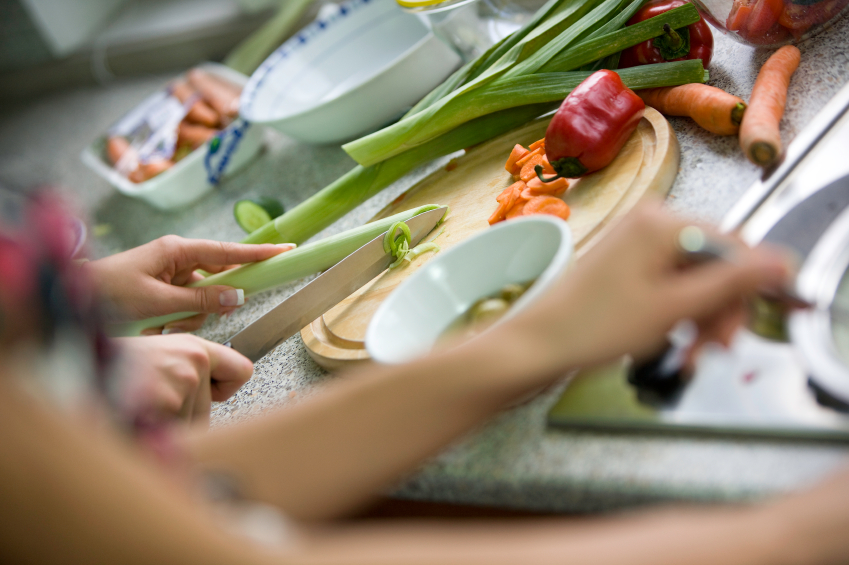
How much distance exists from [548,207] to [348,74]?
0.92 m

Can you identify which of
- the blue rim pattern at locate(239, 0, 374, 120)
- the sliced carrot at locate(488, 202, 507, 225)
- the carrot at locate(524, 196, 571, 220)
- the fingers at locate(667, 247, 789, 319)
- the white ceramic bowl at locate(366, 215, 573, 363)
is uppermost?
the blue rim pattern at locate(239, 0, 374, 120)

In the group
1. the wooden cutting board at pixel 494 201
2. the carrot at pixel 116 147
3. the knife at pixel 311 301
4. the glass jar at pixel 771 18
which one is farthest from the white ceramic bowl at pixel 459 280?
the carrot at pixel 116 147

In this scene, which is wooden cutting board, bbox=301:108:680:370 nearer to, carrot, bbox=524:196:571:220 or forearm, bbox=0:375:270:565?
carrot, bbox=524:196:571:220

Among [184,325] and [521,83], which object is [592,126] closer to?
[521,83]

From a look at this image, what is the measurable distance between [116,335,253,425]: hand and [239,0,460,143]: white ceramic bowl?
0.75 m

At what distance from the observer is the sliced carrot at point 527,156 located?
1007 millimetres

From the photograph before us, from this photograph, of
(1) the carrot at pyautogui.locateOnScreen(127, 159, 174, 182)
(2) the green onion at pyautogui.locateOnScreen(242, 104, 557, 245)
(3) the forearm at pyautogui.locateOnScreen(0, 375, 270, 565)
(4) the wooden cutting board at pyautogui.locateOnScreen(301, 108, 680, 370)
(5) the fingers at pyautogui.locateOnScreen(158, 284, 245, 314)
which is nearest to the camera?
(3) the forearm at pyautogui.locateOnScreen(0, 375, 270, 565)

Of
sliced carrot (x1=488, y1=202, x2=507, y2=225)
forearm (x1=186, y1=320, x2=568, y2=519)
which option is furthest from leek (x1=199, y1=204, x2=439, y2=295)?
forearm (x1=186, y1=320, x2=568, y2=519)

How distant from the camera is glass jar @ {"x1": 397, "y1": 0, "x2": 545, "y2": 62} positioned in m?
1.25

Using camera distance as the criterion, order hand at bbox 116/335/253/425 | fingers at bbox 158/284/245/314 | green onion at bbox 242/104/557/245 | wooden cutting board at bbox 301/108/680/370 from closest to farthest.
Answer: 1. hand at bbox 116/335/253/425
2. wooden cutting board at bbox 301/108/680/370
3. fingers at bbox 158/284/245/314
4. green onion at bbox 242/104/557/245

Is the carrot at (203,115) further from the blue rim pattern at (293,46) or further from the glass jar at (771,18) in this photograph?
the glass jar at (771,18)

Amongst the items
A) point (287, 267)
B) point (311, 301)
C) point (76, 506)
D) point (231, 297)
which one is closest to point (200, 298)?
point (231, 297)

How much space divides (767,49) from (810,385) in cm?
72

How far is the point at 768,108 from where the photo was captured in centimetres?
85
